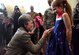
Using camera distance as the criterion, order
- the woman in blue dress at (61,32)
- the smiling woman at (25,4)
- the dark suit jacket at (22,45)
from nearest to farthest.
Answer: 1. the dark suit jacket at (22,45)
2. the woman in blue dress at (61,32)
3. the smiling woman at (25,4)

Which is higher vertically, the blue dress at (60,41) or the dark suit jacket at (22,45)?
the dark suit jacket at (22,45)

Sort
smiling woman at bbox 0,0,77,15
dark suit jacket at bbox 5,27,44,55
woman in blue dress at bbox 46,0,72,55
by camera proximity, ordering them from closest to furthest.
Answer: dark suit jacket at bbox 5,27,44,55, woman in blue dress at bbox 46,0,72,55, smiling woman at bbox 0,0,77,15

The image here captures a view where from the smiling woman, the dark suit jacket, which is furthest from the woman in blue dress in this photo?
the smiling woman

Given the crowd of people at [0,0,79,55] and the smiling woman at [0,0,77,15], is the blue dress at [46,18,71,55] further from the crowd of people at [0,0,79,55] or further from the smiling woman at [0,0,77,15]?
the smiling woman at [0,0,77,15]

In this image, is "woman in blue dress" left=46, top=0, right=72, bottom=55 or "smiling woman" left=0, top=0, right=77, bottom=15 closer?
"woman in blue dress" left=46, top=0, right=72, bottom=55

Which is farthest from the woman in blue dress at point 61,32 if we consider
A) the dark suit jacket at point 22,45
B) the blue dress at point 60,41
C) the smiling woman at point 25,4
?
the smiling woman at point 25,4

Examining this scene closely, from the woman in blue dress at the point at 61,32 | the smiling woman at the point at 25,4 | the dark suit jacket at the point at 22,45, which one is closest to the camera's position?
the dark suit jacket at the point at 22,45

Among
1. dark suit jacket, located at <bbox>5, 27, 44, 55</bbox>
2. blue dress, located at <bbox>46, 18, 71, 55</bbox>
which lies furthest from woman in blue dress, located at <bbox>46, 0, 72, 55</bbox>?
dark suit jacket, located at <bbox>5, 27, 44, 55</bbox>

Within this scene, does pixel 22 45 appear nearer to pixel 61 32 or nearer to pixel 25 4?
pixel 61 32

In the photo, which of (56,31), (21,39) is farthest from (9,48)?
(56,31)

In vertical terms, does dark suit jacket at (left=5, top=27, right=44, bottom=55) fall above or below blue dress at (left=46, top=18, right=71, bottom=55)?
above

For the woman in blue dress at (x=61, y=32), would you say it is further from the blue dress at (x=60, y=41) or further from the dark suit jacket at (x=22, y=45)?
the dark suit jacket at (x=22, y=45)

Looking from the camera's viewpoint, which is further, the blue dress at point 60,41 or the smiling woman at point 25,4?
the smiling woman at point 25,4

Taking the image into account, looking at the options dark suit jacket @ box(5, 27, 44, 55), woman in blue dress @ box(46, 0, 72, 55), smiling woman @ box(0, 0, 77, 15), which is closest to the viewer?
dark suit jacket @ box(5, 27, 44, 55)
